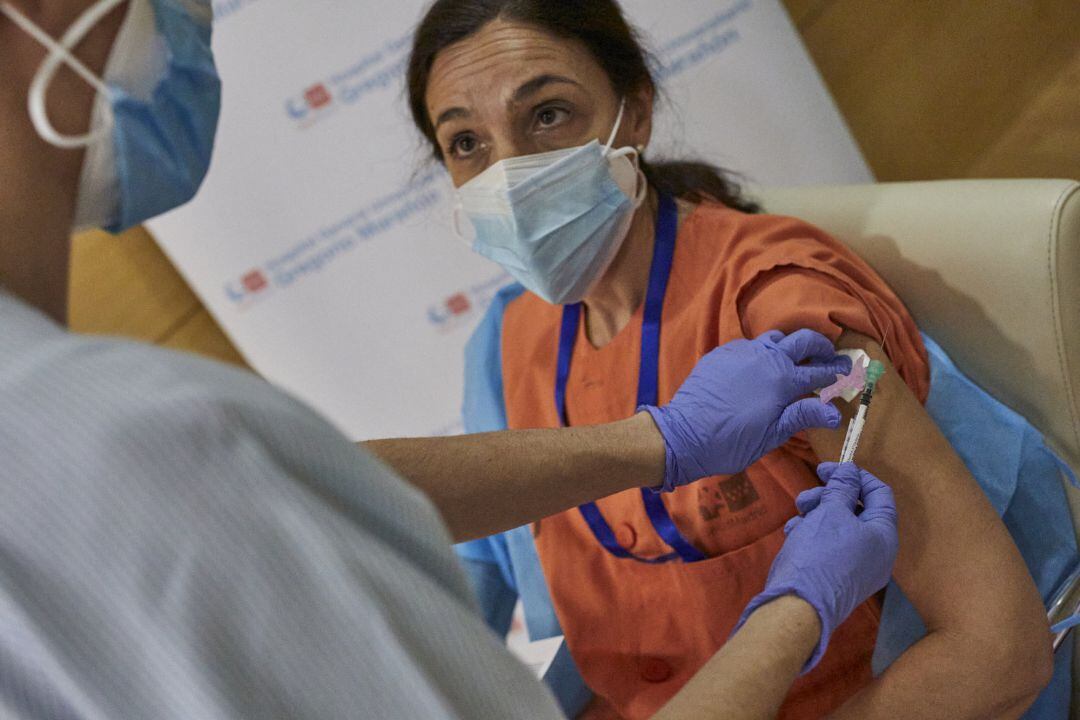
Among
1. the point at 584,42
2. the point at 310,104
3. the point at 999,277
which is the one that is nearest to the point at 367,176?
the point at 310,104

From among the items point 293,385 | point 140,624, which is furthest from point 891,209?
point 293,385

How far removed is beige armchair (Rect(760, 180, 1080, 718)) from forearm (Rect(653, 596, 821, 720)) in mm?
492

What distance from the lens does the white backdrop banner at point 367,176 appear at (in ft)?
7.21

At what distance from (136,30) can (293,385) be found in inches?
64.5

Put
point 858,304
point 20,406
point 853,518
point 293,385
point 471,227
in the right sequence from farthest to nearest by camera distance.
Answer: point 293,385 < point 471,227 < point 858,304 < point 853,518 < point 20,406

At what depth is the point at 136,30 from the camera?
2.90ft

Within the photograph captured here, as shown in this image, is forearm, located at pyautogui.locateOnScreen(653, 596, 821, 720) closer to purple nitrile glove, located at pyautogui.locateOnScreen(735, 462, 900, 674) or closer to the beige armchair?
purple nitrile glove, located at pyautogui.locateOnScreen(735, 462, 900, 674)

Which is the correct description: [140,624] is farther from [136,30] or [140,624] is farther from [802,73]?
[802,73]

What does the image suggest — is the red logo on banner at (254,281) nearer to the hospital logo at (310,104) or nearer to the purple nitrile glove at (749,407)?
the hospital logo at (310,104)

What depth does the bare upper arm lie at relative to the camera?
1193 mm

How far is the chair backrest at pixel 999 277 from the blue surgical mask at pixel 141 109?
0.96 m

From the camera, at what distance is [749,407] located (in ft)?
4.09

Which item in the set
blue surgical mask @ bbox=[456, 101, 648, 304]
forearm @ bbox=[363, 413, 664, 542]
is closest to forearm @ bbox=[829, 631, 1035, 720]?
forearm @ bbox=[363, 413, 664, 542]

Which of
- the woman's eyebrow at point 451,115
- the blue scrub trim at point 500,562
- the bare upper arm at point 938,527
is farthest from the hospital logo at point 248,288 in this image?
the bare upper arm at point 938,527
